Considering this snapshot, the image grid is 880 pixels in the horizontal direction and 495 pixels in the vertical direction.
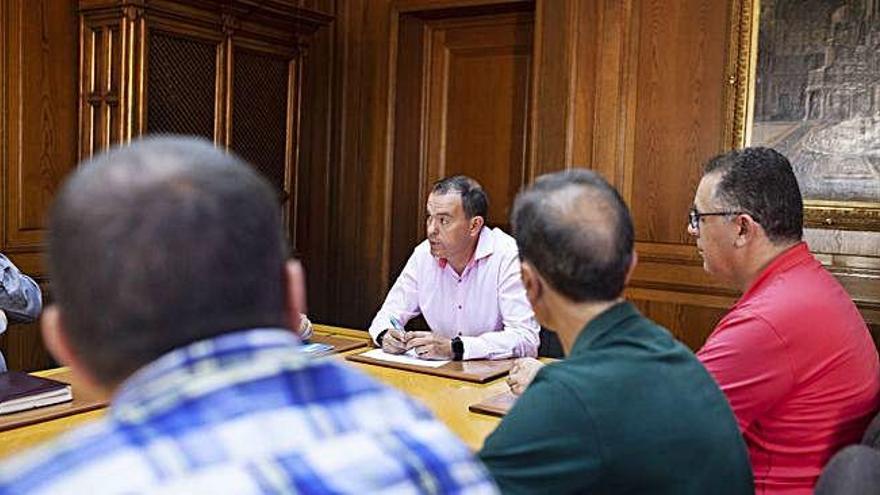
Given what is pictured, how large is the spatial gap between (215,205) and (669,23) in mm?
3730

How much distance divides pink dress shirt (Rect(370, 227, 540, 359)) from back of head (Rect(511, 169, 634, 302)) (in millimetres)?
1498

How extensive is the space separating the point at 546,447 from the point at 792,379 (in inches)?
32.8

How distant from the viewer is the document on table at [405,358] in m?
2.70

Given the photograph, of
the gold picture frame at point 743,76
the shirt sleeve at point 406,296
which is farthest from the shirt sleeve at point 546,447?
the gold picture frame at point 743,76

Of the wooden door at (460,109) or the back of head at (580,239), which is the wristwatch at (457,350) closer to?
the back of head at (580,239)

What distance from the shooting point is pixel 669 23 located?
13.5 ft

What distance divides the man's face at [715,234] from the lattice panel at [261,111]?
2.66 m

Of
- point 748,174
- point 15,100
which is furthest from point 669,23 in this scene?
point 15,100

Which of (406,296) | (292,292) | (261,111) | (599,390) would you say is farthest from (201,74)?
(292,292)

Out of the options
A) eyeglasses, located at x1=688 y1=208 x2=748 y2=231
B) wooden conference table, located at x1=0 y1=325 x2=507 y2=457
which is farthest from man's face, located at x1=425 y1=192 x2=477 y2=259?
eyeglasses, located at x1=688 y1=208 x2=748 y2=231

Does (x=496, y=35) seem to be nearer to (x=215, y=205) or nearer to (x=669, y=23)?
(x=669, y=23)

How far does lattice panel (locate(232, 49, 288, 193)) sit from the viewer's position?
4.38 metres

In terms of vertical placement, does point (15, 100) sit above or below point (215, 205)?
above

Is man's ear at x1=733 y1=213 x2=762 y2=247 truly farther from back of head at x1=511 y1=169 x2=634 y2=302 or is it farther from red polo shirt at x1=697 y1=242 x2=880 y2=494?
back of head at x1=511 y1=169 x2=634 y2=302
